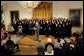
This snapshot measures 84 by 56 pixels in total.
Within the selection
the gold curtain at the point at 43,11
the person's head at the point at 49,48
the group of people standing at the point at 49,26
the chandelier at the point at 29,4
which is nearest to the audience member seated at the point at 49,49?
the person's head at the point at 49,48

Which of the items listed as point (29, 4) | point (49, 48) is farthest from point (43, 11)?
point (49, 48)

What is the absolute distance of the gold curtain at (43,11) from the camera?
6.68 ft

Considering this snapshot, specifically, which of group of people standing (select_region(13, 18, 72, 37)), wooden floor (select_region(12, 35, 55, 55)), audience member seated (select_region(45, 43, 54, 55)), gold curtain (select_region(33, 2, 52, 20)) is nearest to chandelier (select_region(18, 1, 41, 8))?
gold curtain (select_region(33, 2, 52, 20))

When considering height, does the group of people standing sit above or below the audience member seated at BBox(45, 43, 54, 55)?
above

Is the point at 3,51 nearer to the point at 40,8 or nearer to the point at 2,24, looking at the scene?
the point at 2,24

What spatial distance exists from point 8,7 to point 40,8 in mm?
350

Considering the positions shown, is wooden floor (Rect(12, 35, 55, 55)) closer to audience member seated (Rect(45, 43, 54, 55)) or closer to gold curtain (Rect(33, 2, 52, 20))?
audience member seated (Rect(45, 43, 54, 55))

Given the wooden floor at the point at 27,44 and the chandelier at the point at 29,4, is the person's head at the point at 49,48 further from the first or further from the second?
the chandelier at the point at 29,4

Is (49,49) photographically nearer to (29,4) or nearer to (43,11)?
(43,11)

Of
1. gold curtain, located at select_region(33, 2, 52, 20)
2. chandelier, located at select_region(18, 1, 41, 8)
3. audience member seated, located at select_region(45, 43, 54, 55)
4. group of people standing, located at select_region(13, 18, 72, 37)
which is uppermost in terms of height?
chandelier, located at select_region(18, 1, 41, 8)

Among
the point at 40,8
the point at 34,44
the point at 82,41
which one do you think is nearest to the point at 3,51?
the point at 34,44

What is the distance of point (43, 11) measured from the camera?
6.70 feet

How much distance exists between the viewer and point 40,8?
207cm

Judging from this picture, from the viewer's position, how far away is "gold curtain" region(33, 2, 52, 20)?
2.04 metres
